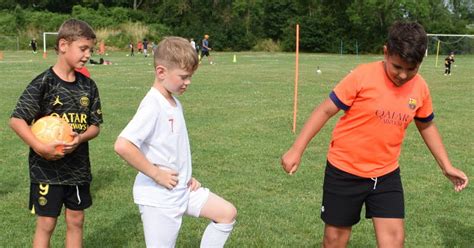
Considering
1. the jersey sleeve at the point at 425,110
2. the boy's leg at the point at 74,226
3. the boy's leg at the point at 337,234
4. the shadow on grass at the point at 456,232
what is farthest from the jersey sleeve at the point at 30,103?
the shadow on grass at the point at 456,232

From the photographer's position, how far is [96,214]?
19.6ft

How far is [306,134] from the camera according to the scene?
12.8 ft

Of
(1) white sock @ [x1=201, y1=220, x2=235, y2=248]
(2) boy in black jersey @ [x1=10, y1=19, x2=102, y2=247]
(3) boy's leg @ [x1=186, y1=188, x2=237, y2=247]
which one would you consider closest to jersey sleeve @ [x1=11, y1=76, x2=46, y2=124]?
(2) boy in black jersey @ [x1=10, y1=19, x2=102, y2=247]

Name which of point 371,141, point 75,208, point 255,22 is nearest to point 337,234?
point 371,141

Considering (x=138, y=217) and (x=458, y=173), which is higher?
(x=458, y=173)

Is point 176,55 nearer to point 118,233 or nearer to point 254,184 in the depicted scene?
point 118,233

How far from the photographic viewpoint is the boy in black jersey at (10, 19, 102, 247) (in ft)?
12.5

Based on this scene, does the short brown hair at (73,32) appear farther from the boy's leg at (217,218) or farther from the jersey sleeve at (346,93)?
the jersey sleeve at (346,93)

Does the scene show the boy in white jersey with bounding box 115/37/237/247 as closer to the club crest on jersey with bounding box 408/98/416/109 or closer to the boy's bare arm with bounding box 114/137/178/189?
the boy's bare arm with bounding box 114/137/178/189

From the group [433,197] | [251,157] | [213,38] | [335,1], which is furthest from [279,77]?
[335,1]

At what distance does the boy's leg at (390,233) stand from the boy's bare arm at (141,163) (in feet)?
5.15

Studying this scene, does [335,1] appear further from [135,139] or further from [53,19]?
[135,139]

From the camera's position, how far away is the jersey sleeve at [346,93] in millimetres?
3816

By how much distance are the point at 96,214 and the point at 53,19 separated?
64.0 metres
